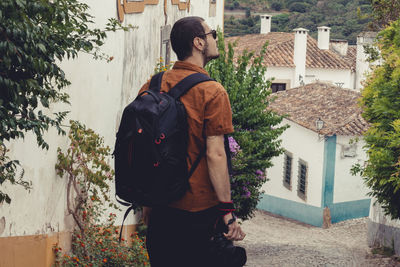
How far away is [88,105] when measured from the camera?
27.1 ft

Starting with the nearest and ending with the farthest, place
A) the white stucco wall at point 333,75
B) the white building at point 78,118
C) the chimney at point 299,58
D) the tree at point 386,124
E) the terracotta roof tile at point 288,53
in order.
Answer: the white building at point 78,118, the tree at point 386,124, the chimney at point 299,58, the terracotta roof tile at point 288,53, the white stucco wall at point 333,75

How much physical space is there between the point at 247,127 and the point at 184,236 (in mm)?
10646

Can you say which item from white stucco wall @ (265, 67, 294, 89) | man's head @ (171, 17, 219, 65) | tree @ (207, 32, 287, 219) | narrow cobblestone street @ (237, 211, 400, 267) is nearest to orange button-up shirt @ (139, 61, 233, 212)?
man's head @ (171, 17, 219, 65)

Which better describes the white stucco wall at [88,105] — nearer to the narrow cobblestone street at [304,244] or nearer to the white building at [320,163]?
the narrow cobblestone street at [304,244]

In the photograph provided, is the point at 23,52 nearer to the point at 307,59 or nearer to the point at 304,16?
the point at 307,59

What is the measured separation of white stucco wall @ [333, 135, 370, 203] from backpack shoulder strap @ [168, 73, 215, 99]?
2221 cm

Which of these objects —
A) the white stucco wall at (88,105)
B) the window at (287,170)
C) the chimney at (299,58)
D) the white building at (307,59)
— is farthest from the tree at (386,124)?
the chimney at (299,58)

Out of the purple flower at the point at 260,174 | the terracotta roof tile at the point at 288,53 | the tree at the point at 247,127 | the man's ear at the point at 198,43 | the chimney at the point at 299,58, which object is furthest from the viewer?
the terracotta roof tile at the point at 288,53

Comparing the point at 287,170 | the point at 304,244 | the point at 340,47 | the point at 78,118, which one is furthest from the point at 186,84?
the point at 340,47

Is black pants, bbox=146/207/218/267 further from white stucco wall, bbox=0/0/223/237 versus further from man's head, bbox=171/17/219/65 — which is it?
white stucco wall, bbox=0/0/223/237

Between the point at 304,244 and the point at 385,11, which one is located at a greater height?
the point at 385,11

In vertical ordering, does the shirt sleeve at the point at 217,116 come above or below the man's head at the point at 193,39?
below

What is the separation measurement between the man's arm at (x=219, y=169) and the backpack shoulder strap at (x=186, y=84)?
0.28 m

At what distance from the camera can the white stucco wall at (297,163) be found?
25578 millimetres
